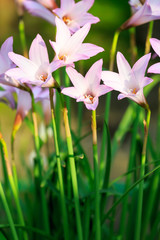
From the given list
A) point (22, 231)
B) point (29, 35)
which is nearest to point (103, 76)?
point (22, 231)

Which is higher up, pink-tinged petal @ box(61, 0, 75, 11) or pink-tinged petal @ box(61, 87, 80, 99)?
pink-tinged petal @ box(61, 0, 75, 11)

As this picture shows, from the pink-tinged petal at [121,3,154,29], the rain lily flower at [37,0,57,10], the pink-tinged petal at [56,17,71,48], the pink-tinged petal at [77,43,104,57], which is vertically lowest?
the pink-tinged petal at [77,43,104,57]

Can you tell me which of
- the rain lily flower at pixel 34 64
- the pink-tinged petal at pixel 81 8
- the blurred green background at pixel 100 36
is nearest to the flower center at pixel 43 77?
the rain lily flower at pixel 34 64

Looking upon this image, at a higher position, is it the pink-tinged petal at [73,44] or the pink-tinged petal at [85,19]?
the pink-tinged petal at [85,19]

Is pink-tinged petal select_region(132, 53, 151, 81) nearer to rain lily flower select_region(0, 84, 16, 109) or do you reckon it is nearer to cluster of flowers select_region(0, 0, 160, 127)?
cluster of flowers select_region(0, 0, 160, 127)

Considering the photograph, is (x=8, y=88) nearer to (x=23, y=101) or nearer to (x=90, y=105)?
(x=23, y=101)

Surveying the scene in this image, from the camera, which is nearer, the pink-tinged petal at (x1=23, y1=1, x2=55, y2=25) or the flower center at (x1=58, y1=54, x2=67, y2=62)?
the flower center at (x1=58, y1=54, x2=67, y2=62)

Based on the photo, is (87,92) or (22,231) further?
(22,231)

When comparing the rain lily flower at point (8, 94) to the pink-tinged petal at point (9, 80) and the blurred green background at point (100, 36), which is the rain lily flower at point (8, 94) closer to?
the pink-tinged petal at point (9, 80)

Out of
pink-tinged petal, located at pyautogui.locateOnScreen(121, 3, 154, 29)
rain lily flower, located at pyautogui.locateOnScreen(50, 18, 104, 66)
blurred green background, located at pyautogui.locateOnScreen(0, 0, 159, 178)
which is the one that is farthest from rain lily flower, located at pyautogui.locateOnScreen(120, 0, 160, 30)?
blurred green background, located at pyautogui.locateOnScreen(0, 0, 159, 178)
